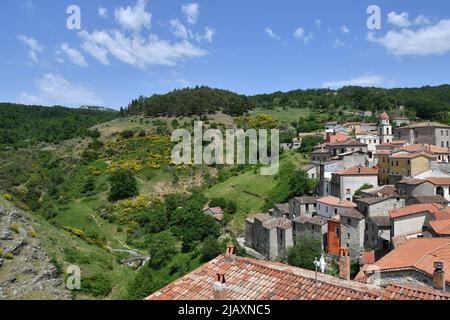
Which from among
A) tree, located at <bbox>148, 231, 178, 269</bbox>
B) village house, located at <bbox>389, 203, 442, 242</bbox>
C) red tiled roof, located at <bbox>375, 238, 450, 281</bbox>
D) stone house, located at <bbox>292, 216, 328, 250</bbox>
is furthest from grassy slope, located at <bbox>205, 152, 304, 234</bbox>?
red tiled roof, located at <bbox>375, 238, 450, 281</bbox>

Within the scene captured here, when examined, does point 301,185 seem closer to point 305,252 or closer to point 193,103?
point 305,252

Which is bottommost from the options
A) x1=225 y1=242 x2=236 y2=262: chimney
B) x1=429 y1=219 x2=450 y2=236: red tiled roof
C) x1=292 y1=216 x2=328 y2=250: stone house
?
x1=292 y1=216 x2=328 y2=250: stone house

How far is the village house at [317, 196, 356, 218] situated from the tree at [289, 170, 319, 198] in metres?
9.40

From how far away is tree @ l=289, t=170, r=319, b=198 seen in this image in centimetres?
5097

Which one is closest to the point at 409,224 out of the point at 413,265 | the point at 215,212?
the point at 413,265

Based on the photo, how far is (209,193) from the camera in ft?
208

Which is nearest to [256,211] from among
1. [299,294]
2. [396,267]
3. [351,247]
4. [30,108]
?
[351,247]

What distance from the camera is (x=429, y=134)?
58.4 metres

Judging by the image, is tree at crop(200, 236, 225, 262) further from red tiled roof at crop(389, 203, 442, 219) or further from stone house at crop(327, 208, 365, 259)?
red tiled roof at crop(389, 203, 442, 219)

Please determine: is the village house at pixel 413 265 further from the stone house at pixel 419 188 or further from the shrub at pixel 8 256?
the shrub at pixel 8 256

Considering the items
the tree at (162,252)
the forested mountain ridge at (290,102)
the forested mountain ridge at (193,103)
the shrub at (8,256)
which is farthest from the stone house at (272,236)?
the forested mountain ridge at (193,103)

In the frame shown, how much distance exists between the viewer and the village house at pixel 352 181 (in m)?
43.0

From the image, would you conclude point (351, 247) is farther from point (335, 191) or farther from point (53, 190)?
point (53, 190)

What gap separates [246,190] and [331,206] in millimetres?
22782
